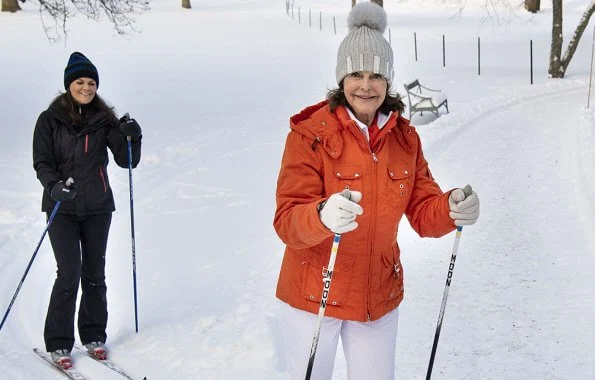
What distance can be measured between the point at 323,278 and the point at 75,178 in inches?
107

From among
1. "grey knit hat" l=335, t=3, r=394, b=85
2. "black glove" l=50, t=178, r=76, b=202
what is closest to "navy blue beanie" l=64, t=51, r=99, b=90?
"black glove" l=50, t=178, r=76, b=202

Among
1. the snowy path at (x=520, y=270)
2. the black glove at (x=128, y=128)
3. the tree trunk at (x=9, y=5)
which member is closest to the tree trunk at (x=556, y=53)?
the snowy path at (x=520, y=270)

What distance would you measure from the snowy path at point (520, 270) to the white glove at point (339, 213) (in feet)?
8.18

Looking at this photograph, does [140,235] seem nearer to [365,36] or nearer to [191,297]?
[191,297]

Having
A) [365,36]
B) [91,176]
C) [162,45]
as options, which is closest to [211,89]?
[162,45]

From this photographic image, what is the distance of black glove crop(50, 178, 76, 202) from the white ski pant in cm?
223

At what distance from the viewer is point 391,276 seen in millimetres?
3221

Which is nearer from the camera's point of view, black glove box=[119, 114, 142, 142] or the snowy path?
the snowy path

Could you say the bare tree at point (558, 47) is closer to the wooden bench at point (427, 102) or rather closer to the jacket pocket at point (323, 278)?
the wooden bench at point (427, 102)

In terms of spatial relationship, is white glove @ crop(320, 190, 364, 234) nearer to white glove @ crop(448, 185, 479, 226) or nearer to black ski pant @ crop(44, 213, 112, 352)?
white glove @ crop(448, 185, 479, 226)

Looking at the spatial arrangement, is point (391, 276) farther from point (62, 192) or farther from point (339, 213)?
point (62, 192)

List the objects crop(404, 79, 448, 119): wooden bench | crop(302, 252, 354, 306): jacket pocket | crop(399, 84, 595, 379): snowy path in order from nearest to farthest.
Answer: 1. crop(302, 252, 354, 306): jacket pocket
2. crop(399, 84, 595, 379): snowy path
3. crop(404, 79, 448, 119): wooden bench

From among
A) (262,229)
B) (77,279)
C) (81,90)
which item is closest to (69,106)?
(81,90)

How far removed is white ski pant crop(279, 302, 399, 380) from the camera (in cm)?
316
